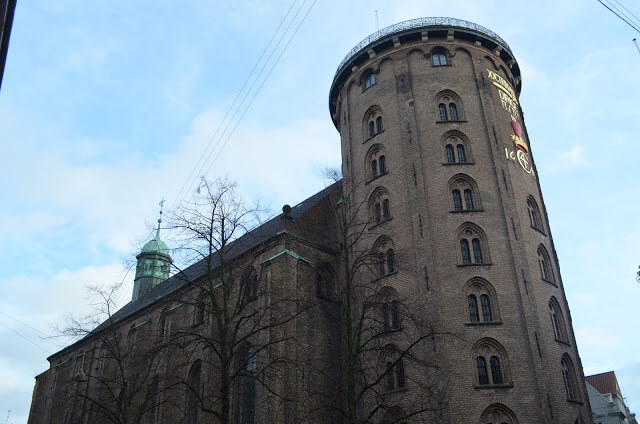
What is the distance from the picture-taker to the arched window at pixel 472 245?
24336 mm

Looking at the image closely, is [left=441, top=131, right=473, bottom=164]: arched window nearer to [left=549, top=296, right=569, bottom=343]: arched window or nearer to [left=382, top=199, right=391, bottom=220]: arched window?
[left=382, top=199, right=391, bottom=220]: arched window

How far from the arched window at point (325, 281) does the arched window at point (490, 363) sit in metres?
7.99

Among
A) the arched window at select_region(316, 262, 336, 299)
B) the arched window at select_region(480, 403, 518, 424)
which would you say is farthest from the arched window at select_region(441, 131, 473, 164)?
the arched window at select_region(480, 403, 518, 424)

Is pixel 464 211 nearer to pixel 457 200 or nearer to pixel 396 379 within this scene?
pixel 457 200

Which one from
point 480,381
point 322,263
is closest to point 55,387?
point 322,263

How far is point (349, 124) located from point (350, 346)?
1820cm

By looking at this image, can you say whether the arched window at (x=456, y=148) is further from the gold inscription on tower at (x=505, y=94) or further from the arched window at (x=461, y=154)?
the gold inscription on tower at (x=505, y=94)

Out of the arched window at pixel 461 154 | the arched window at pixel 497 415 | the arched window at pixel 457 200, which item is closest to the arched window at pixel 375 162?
the arched window at pixel 461 154

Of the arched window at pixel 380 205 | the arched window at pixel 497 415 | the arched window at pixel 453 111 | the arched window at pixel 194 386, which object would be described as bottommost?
the arched window at pixel 497 415

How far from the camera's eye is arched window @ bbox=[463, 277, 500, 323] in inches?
909

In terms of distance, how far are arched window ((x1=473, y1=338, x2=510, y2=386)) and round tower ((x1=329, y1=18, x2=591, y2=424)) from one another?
1.6 inches

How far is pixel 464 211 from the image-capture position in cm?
2525

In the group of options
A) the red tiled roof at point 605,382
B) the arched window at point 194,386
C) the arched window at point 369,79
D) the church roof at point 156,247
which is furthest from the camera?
the church roof at point 156,247

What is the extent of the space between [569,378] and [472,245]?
6.95 metres
